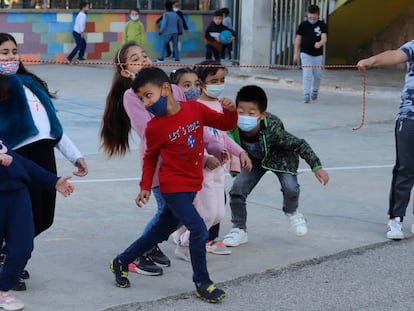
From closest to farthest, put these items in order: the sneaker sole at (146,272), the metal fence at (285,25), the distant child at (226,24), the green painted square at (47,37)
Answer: the sneaker sole at (146,272) < the metal fence at (285,25) < the distant child at (226,24) < the green painted square at (47,37)

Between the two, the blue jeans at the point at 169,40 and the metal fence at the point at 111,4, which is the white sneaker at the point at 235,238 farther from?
the blue jeans at the point at 169,40

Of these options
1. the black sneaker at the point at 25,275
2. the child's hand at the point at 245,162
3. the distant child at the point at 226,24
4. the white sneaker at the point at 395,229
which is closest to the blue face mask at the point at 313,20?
the distant child at the point at 226,24

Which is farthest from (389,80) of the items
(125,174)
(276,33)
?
(125,174)

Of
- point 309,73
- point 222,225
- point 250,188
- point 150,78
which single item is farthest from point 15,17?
point 150,78

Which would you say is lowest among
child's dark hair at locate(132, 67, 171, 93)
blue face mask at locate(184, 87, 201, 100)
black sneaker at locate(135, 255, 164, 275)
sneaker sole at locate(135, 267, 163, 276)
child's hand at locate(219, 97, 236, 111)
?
sneaker sole at locate(135, 267, 163, 276)

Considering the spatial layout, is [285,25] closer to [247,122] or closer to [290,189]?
[290,189]

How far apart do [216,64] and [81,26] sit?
16431mm

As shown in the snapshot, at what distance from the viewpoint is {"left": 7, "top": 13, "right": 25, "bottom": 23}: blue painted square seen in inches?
845

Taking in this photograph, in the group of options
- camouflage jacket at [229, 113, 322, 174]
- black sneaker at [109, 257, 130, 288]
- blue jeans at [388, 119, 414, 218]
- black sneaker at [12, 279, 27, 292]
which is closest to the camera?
black sneaker at [12, 279, 27, 292]

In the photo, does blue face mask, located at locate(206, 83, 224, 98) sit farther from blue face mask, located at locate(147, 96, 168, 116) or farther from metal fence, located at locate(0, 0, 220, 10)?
metal fence, located at locate(0, 0, 220, 10)

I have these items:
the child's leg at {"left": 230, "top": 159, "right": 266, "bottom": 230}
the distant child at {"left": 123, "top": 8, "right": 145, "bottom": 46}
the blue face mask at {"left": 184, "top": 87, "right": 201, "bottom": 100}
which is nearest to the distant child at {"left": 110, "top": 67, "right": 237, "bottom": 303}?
the blue face mask at {"left": 184, "top": 87, "right": 201, "bottom": 100}

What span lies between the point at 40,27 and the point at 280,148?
16909 mm

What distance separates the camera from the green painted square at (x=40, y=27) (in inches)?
861

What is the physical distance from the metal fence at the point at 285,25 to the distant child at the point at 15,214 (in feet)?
48.8
